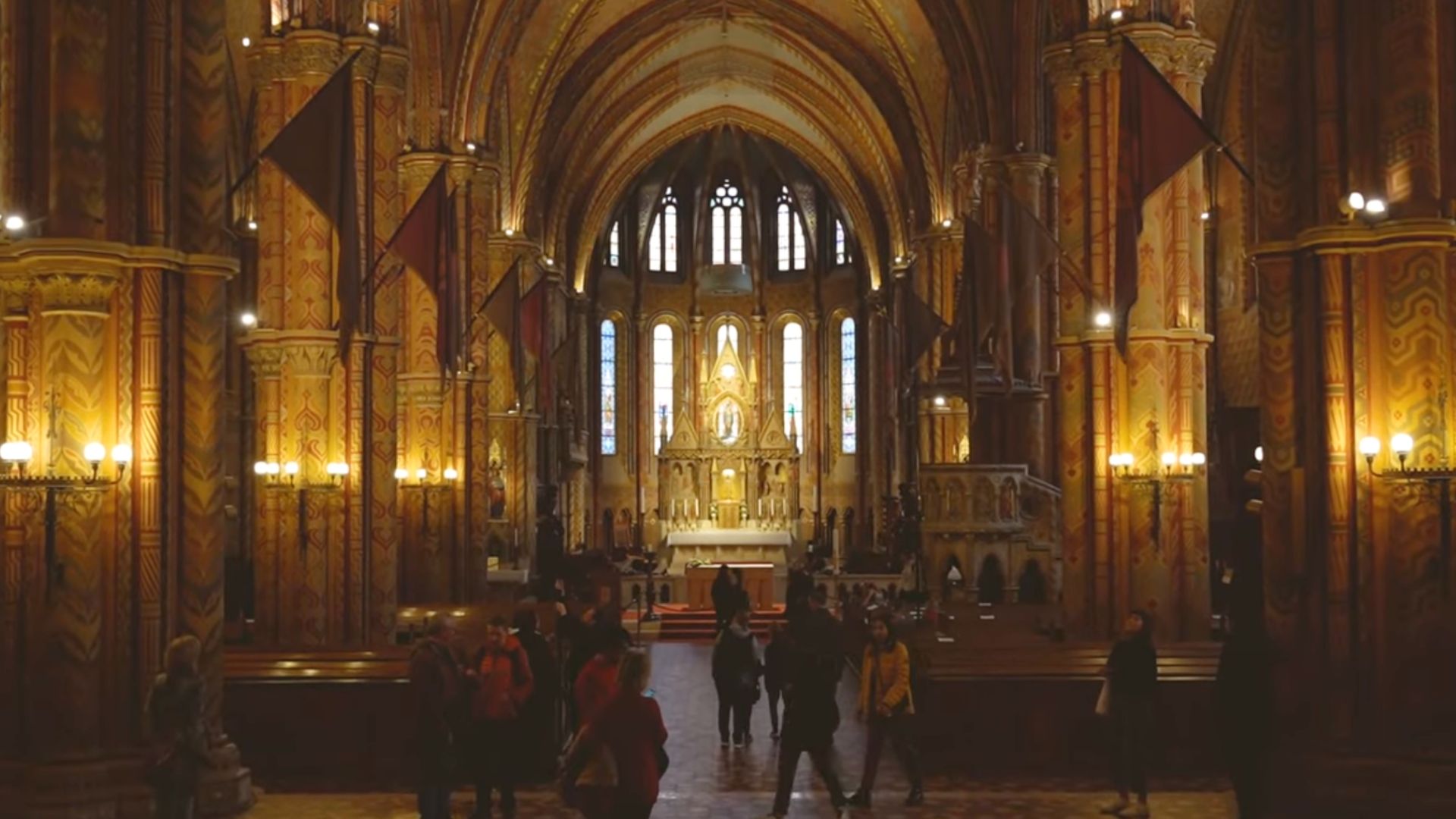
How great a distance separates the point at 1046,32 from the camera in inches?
1133

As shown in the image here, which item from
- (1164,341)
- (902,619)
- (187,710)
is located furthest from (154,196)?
(902,619)

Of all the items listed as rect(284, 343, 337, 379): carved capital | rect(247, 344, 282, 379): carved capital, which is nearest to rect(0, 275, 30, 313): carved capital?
rect(284, 343, 337, 379): carved capital

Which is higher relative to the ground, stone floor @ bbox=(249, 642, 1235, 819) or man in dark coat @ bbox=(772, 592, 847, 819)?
man in dark coat @ bbox=(772, 592, 847, 819)

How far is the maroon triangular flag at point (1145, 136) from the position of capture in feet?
49.7

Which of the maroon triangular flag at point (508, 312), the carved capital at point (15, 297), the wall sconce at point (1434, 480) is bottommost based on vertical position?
the wall sconce at point (1434, 480)

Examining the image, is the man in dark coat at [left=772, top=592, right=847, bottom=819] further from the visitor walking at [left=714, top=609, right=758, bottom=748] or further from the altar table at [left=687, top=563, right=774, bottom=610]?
the altar table at [left=687, top=563, right=774, bottom=610]

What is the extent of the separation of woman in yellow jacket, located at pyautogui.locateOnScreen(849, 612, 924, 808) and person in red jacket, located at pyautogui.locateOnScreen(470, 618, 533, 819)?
8.92ft

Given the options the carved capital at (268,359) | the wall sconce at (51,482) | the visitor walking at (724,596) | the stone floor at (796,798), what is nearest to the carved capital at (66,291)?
the wall sconce at (51,482)

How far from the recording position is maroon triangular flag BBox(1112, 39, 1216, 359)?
1516 centimetres

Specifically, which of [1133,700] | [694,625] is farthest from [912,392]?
[1133,700]

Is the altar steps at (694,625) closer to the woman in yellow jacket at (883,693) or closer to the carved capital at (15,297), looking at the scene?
the woman in yellow jacket at (883,693)

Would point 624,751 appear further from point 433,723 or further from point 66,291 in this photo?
point 66,291

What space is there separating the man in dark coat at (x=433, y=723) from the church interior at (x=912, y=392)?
41 centimetres

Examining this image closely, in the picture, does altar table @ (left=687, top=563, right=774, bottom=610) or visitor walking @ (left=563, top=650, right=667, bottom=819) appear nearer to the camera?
visitor walking @ (left=563, top=650, right=667, bottom=819)
